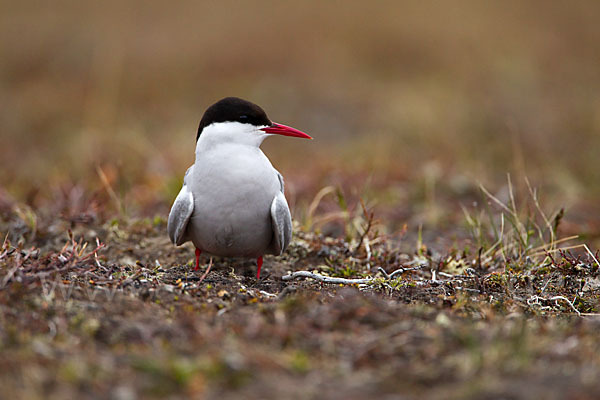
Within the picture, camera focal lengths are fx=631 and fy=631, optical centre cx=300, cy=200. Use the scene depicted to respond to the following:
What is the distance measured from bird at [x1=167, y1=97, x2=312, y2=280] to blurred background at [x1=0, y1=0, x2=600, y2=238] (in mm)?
1427

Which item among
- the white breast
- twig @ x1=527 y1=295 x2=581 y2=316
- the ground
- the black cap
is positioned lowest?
twig @ x1=527 y1=295 x2=581 y2=316

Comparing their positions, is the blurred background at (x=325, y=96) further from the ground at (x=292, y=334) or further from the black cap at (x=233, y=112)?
the ground at (x=292, y=334)

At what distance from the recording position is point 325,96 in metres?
12.9

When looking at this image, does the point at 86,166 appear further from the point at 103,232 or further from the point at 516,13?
the point at 516,13

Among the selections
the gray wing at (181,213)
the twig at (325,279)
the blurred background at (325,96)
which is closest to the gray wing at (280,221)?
the twig at (325,279)

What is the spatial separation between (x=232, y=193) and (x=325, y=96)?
933cm

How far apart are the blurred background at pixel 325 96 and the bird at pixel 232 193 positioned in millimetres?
1427

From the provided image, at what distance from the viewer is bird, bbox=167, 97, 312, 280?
3.83 m

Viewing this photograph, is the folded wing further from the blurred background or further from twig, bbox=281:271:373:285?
the blurred background

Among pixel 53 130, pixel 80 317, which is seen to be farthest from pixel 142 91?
pixel 80 317

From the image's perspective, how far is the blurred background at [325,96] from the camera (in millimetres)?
6895

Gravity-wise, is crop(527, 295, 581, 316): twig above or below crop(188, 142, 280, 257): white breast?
below

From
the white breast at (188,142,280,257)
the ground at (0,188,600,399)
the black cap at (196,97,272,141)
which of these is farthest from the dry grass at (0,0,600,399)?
the black cap at (196,97,272,141)

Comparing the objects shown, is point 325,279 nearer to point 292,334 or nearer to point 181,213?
point 181,213
